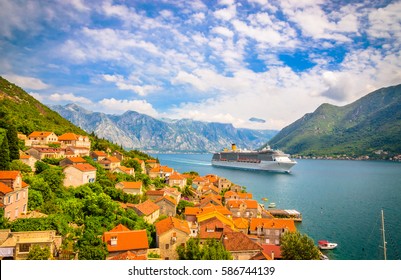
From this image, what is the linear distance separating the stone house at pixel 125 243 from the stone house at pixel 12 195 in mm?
2845

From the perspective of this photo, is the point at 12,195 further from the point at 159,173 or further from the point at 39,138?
the point at 159,173

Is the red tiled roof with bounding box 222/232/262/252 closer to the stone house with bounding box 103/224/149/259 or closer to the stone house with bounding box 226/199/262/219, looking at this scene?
the stone house with bounding box 103/224/149/259

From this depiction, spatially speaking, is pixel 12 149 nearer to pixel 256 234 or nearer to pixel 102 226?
pixel 102 226

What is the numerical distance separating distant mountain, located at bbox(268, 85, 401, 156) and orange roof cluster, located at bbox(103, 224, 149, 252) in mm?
96846

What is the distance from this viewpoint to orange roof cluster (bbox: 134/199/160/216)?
1416 centimetres

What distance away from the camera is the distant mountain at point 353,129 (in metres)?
99.9

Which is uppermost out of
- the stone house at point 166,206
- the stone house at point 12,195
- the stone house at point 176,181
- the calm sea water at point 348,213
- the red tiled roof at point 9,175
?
the red tiled roof at point 9,175

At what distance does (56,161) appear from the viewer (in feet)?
55.1

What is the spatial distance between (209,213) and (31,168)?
29.5ft

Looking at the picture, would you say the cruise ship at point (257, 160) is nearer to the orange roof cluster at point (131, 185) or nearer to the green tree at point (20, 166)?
the orange roof cluster at point (131, 185)

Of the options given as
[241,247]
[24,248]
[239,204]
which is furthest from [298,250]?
[239,204]

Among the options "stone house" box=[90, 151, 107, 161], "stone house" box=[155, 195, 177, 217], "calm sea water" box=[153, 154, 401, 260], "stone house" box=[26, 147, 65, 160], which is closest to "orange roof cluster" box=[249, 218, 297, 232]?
"calm sea water" box=[153, 154, 401, 260]

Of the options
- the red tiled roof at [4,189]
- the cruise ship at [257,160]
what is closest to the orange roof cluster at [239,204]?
the red tiled roof at [4,189]

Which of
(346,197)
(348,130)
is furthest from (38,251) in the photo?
(348,130)
